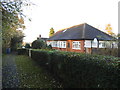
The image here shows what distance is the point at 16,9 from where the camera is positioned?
772 centimetres

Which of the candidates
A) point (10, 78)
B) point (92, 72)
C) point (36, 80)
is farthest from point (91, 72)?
point (10, 78)

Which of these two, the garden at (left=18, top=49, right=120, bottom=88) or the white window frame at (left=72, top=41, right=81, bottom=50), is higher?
the white window frame at (left=72, top=41, right=81, bottom=50)

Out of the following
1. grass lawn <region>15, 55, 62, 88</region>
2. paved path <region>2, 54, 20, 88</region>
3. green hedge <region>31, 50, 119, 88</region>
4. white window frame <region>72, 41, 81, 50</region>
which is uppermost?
white window frame <region>72, 41, 81, 50</region>

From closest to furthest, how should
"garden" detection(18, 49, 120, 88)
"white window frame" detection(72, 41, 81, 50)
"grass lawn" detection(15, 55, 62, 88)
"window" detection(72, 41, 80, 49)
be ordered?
"garden" detection(18, 49, 120, 88), "grass lawn" detection(15, 55, 62, 88), "white window frame" detection(72, 41, 81, 50), "window" detection(72, 41, 80, 49)

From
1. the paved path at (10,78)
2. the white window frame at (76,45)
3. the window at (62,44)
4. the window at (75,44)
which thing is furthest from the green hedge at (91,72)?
the window at (62,44)

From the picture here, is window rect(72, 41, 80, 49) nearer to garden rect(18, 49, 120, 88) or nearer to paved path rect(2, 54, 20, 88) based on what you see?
paved path rect(2, 54, 20, 88)

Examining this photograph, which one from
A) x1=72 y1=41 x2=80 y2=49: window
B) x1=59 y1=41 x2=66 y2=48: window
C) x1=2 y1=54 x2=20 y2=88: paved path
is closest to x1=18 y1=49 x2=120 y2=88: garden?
x1=2 y1=54 x2=20 y2=88: paved path

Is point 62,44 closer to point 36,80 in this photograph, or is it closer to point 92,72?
point 36,80

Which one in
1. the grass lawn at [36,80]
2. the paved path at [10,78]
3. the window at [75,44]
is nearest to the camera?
the paved path at [10,78]

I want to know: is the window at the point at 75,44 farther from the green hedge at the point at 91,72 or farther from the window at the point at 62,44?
the green hedge at the point at 91,72

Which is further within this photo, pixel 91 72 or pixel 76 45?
pixel 76 45

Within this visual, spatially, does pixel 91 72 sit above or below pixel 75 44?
below

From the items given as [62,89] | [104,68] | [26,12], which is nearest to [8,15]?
[26,12]

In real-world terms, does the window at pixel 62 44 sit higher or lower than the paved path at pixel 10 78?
higher
